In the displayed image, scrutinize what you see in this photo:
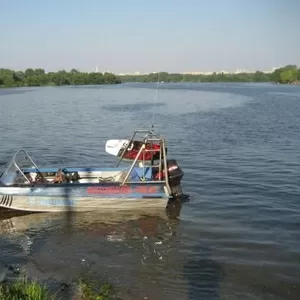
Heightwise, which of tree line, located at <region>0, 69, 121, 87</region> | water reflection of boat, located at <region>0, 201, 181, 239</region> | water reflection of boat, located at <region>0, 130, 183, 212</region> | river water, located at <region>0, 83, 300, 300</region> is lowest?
tree line, located at <region>0, 69, 121, 87</region>

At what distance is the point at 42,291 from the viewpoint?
6668 mm

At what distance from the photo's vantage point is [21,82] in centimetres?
14550

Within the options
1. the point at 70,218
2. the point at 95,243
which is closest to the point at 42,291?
the point at 95,243

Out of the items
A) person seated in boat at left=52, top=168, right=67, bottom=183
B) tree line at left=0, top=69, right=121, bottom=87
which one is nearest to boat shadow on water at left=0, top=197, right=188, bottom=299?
person seated in boat at left=52, top=168, right=67, bottom=183

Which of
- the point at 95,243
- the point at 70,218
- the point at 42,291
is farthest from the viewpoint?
the point at 70,218

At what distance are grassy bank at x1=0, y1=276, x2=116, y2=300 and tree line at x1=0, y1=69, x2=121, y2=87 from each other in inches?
5237

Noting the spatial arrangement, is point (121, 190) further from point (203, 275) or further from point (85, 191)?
point (203, 275)

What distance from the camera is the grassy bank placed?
6349 millimetres

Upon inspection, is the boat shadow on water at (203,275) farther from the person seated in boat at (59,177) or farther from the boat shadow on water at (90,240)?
the person seated in boat at (59,177)

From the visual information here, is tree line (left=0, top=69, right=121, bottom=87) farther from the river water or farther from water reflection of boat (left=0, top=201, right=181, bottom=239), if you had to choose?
water reflection of boat (left=0, top=201, right=181, bottom=239)

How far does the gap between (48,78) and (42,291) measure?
155271mm

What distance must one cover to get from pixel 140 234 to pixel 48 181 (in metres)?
3.70

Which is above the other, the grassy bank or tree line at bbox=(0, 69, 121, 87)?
the grassy bank

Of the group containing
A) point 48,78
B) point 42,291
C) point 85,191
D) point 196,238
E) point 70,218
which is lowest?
point 48,78
